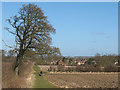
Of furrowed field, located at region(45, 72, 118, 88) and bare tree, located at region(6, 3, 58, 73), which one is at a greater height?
bare tree, located at region(6, 3, 58, 73)

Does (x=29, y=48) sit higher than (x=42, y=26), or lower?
lower

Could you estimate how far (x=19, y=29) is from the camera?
1647 centimetres

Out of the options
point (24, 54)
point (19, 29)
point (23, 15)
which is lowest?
point (24, 54)

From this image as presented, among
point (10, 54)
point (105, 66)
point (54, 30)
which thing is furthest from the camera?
point (105, 66)

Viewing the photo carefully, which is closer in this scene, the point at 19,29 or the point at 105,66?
the point at 19,29

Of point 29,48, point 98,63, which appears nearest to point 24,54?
point 29,48

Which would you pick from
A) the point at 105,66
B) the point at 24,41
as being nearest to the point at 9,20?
the point at 24,41

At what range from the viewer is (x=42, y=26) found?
16.8 m

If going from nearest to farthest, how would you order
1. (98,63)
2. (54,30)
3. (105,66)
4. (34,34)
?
1. (34,34)
2. (54,30)
3. (105,66)
4. (98,63)

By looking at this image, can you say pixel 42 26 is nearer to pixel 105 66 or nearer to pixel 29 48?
pixel 29 48

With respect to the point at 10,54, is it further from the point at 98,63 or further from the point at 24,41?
the point at 98,63

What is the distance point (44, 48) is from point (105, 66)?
117ft

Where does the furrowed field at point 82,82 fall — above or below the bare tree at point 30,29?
below

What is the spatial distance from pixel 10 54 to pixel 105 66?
124 ft
